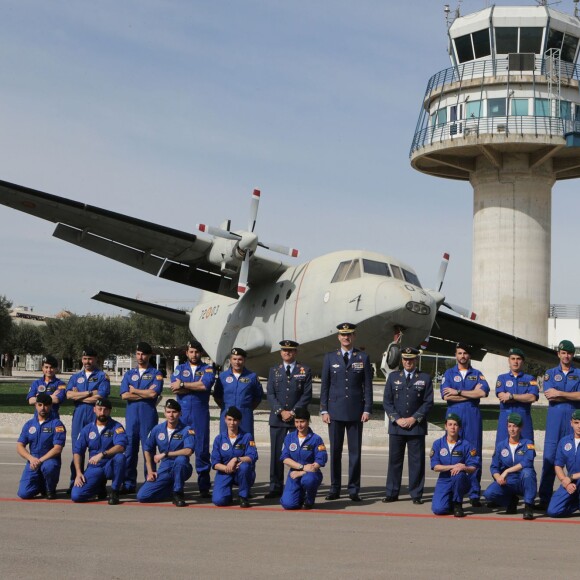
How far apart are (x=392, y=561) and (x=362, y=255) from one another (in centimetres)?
1368

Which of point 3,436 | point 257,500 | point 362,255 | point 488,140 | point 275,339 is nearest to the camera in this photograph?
point 257,500

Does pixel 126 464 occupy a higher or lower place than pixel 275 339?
lower

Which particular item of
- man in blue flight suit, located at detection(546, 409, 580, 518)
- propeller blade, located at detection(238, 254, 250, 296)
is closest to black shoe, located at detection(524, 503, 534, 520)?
man in blue flight suit, located at detection(546, 409, 580, 518)

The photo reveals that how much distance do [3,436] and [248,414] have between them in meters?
8.05

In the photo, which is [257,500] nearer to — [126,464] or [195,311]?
[126,464]

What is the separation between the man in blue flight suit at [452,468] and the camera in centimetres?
867

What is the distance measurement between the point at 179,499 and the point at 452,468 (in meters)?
2.83

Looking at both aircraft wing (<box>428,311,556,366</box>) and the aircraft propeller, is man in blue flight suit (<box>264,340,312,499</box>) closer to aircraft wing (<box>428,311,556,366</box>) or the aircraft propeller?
the aircraft propeller

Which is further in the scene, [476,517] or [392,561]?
[476,517]

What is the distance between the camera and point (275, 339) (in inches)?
864

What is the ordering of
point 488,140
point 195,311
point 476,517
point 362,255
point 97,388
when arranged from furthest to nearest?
point 488,140 < point 195,311 < point 362,255 < point 97,388 < point 476,517

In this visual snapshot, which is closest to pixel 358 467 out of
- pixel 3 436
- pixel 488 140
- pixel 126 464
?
pixel 126 464

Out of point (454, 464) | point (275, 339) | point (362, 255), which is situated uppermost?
point (362, 255)

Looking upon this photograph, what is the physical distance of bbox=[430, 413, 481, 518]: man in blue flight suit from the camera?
341 inches
